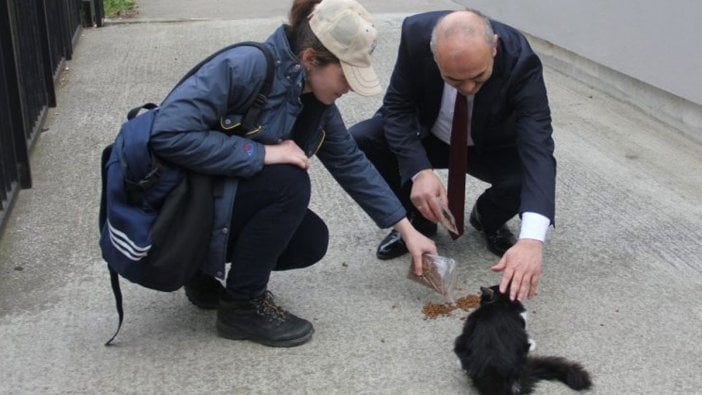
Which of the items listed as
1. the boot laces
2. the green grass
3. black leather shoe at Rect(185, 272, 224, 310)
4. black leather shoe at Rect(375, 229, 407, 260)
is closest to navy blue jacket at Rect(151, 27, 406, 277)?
the boot laces

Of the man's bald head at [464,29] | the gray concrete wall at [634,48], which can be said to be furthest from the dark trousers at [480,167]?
the gray concrete wall at [634,48]

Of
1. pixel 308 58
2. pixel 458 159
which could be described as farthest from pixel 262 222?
pixel 458 159

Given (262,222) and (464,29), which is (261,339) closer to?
(262,222)

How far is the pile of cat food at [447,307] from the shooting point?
11.9ft

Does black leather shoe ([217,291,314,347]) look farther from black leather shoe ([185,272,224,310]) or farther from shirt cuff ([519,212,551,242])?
shirt cuff ([519,212,551,242])

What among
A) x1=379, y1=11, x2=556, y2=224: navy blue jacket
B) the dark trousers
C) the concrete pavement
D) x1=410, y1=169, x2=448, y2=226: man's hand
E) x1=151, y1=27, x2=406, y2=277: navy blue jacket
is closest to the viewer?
x1=151, y1=27, x2=406, y2=277: navy blue jacket

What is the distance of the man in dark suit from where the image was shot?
129 inches

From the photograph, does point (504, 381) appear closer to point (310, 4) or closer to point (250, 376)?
point (250, 376)

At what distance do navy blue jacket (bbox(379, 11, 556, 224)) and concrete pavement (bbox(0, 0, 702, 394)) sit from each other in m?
0.54

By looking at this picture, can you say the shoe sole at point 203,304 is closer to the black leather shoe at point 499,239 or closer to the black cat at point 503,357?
the black cat at point 503,357

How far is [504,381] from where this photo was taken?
2.93 meters

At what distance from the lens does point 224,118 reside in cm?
303

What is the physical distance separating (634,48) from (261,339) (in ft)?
13.9

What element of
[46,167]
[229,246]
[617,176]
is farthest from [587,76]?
[229,246]
